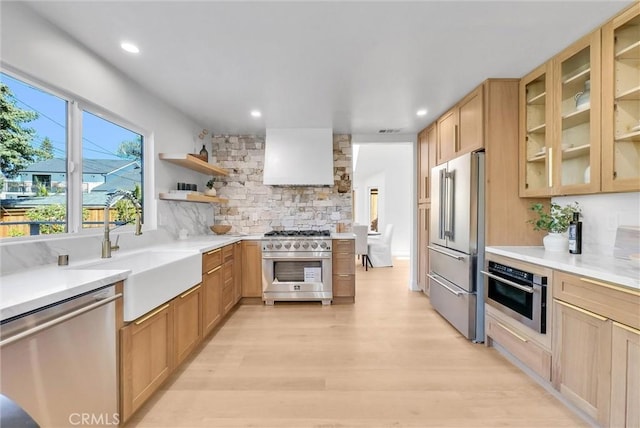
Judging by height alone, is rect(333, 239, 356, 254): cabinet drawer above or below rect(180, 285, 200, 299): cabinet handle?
above

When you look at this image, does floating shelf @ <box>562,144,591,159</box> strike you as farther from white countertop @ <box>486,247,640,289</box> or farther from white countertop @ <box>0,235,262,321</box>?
white countertop @ <box>0,235,262,321</box>

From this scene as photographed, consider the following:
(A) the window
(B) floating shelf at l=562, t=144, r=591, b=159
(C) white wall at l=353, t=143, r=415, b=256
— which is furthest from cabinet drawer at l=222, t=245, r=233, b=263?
(C) white wall at l=353, t=143, r=415, b=256

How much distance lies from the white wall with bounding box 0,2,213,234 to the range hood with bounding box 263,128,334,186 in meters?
1.12

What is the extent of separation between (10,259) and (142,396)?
1.06 m

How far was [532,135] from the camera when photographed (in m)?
2.49

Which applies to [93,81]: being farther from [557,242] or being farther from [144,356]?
[557,242]

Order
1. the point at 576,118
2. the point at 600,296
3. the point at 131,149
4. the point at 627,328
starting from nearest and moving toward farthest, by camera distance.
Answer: the point at 627,328
the point at 600,296
the point at 576,118
the point at 131,149

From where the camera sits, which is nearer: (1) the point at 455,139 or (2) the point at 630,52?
(2) the point at 630,52

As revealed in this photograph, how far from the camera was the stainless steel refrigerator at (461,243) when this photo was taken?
2.60 m

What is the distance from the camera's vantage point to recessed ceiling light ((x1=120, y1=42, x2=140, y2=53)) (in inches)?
78.7

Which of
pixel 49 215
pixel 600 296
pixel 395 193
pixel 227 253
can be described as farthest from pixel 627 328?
pixel 395 193

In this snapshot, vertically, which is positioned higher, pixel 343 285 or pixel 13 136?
pixel 13 136

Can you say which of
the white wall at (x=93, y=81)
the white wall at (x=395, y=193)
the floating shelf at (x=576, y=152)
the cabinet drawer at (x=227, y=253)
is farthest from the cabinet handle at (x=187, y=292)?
the white wall at (x=395, y=193)

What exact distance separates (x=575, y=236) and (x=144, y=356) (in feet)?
10.1
